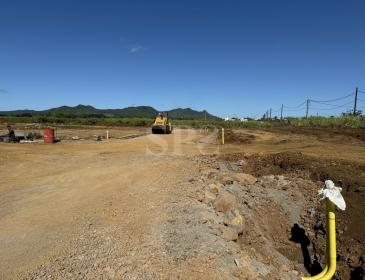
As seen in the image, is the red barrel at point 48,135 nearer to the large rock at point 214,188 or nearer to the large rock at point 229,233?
the large rock at point 214,188

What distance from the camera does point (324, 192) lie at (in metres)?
6.75

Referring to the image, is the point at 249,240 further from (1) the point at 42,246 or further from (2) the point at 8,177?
(2) the point at 8,177

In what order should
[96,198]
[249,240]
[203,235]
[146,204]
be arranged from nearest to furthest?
[203,235] → [249,240] → [146,204] → [96,198]

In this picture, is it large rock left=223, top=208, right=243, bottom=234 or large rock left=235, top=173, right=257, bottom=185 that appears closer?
large rock left=223, top=208, right=243, bottom=234

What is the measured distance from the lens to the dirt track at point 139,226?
5.41 metres

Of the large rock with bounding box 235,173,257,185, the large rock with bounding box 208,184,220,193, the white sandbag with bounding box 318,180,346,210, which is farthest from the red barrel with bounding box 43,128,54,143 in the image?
the white sandbag with bounding box 318,180,346,210

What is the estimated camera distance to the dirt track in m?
5.41

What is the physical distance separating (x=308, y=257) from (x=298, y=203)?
2689mm

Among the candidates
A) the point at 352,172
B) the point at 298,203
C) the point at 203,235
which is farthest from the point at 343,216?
the point at 203,235

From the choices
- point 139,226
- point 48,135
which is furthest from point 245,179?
point 48,135

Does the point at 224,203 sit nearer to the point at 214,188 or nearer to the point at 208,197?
the point at 208,197

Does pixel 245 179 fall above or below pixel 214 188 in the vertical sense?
below

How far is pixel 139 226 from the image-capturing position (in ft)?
22.5

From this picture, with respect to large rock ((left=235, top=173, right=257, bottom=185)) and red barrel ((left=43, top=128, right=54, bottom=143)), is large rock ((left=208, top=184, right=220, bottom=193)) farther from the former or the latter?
red barrel ((left=43, top=128, right=54, bottom=143))
